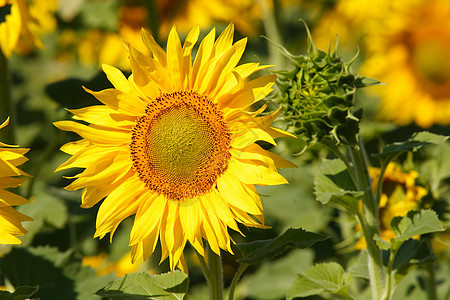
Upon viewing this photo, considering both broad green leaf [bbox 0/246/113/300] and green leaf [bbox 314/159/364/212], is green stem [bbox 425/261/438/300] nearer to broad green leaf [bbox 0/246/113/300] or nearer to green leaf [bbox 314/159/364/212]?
green leaf [bbox 314/159/364/212]

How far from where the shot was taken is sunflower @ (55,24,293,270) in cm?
121

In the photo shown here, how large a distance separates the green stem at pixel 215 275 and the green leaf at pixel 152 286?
48 mm

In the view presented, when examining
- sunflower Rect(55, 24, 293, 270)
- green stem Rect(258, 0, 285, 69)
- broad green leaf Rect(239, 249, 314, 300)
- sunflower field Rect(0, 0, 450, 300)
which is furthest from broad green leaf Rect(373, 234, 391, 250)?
green stem Rect(258, 0, 285, 69)

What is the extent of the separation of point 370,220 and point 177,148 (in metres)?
0.41

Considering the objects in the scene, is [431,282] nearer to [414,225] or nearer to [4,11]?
[414,225]

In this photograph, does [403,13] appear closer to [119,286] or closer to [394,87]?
[394,87]

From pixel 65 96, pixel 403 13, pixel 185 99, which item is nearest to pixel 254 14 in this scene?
pixel 403 13

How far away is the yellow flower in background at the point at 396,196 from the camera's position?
1.60 meters

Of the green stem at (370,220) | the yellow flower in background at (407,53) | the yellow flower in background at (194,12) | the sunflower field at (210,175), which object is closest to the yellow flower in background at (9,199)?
the sunflower field at (210,175)

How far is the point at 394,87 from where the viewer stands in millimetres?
3309

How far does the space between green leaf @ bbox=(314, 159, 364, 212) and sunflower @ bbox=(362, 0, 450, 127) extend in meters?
1.82

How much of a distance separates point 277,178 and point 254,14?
206 centimetres

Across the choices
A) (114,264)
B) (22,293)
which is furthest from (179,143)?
(114,264)

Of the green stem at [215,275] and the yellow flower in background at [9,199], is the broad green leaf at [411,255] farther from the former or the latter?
the yellow flower in background at [9,199]
